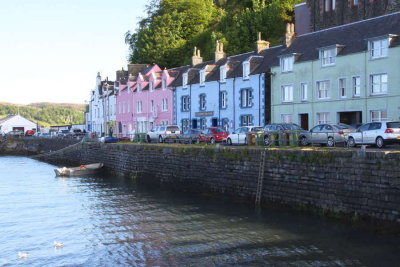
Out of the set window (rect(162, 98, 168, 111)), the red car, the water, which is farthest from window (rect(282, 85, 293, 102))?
window (rect(162, 98, 168, 111))

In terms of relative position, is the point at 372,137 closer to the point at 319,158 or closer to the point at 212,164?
the point at 319,158

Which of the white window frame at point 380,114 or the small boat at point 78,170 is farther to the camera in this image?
the small boat at point 78,170

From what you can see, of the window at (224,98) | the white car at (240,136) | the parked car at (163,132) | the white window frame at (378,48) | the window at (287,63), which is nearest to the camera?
the white window frame at (378,48)

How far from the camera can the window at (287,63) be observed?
41375 millimetres

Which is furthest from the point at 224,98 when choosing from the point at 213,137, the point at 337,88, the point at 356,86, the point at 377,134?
the point at 377,134

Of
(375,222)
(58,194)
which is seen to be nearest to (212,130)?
(58,194)

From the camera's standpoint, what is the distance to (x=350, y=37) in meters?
38.2

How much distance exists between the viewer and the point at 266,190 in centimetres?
2539

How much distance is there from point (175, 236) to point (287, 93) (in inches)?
977

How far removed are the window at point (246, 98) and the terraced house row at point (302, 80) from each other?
9 centimetres

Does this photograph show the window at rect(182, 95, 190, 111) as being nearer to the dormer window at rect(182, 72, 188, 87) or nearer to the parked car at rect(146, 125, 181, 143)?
the dormer window at rect(182, 72, 188, 87)

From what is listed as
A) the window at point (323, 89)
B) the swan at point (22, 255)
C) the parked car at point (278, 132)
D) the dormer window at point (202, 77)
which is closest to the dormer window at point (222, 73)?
the dormer window at point (202, 77)

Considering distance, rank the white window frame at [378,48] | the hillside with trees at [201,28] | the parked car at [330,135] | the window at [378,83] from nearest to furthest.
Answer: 1. the parked car at [330,135]
2. the white window frame at [378,48]
3. the window at [378,83]
4. the hillside with trees at [201,28]

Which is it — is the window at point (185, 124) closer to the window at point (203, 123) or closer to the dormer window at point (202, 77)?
the window at point (203, 123)
